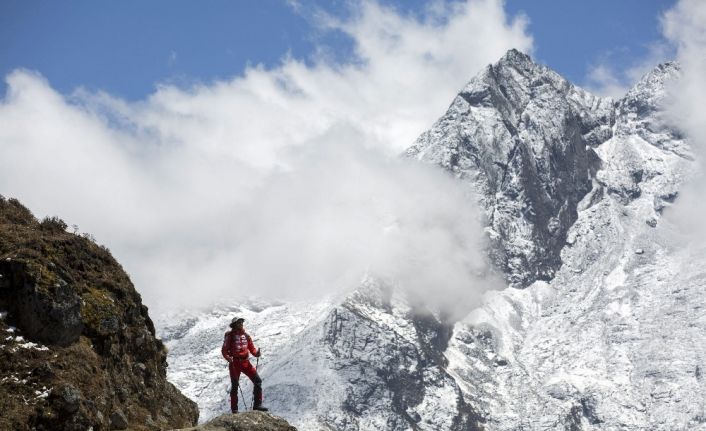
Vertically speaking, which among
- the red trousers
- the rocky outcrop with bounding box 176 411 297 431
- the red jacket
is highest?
the red jacket

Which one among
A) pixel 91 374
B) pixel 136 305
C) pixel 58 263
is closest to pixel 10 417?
pixel 91 374

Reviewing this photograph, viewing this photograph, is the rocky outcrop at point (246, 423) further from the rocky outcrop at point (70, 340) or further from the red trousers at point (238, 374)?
the rocky outcrop at point (70, 340)

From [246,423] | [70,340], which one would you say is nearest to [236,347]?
[246,423]

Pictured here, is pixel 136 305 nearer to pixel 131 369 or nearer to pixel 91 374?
pixel 131 369

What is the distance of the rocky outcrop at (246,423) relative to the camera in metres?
28.2

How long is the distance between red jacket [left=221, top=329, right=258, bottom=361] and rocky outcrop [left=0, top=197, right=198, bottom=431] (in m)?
3.03

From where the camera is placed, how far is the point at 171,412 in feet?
113

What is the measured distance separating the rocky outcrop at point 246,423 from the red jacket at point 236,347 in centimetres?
318

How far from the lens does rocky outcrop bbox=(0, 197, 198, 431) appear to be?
2694 cm

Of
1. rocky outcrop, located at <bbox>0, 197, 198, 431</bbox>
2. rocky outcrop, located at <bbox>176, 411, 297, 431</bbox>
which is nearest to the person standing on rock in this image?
rocky outcrop, located at <bbox>176, 411, 297, 431</bbox>

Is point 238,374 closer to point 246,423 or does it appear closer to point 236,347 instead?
point 236,347

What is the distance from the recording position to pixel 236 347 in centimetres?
3275

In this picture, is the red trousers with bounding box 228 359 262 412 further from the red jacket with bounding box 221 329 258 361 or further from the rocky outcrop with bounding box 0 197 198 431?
the rocky outcrop with bounding box 0 197 198 431

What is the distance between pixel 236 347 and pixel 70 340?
5.48 meters
